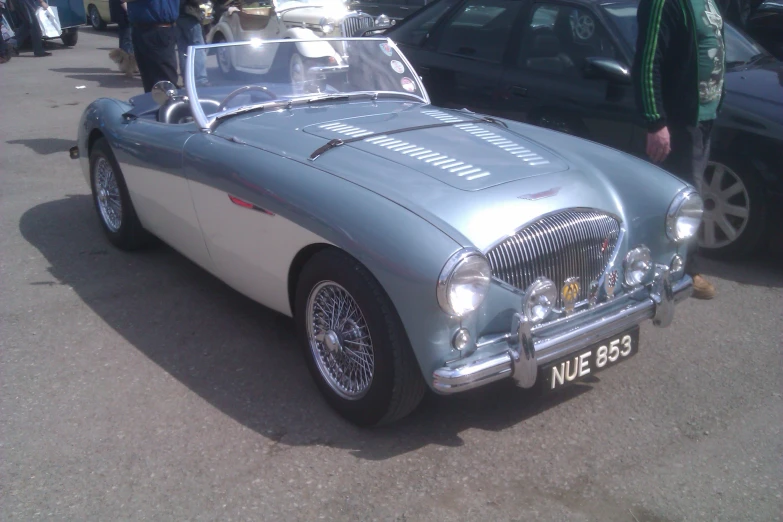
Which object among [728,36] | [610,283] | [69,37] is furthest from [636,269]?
[69,37]

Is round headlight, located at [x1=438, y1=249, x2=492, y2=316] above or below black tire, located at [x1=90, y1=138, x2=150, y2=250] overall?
above

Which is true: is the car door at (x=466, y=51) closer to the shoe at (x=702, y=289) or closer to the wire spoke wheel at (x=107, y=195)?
the shoe at (x=702, y=289)

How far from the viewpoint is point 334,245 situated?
3.12m

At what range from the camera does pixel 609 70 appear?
199 inches

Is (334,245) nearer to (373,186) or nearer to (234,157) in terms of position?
(373,186)

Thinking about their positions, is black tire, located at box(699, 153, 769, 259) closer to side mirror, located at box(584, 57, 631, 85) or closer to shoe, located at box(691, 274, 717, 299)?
shoe, located at box(691, 274, 717, 299)

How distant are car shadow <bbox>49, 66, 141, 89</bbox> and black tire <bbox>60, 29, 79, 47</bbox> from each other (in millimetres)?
3203

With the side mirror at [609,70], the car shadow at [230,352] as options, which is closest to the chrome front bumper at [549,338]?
the car shadow at [230,352]

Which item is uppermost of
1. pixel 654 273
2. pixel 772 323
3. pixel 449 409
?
pixel 654 273

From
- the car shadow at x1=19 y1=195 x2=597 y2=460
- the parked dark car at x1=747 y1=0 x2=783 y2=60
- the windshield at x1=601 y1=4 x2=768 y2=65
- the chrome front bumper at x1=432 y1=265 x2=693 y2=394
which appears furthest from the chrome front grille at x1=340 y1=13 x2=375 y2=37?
the chrome front bumper at x1=432 y1=265 x2=693 y2=394

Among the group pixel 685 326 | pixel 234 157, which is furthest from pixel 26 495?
pixel 685 326

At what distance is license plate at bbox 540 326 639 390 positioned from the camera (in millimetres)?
3092

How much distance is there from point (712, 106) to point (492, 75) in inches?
73.6

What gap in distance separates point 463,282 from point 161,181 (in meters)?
2.15
